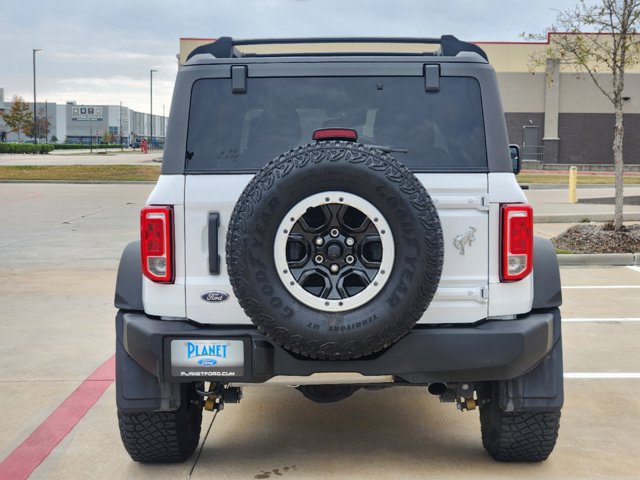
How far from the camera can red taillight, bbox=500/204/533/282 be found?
156 inches

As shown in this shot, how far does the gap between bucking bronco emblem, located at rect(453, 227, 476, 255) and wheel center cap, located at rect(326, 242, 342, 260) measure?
631mm

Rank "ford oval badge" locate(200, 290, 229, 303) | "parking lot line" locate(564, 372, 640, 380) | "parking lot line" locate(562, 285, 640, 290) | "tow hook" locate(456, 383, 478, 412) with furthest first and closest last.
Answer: "parking lot line" locate(562, 285, 640, 290) → "parking lot line" locate(564, 372, 640, 380) → "tow hook" locate(456, 383, 478, 412) → "ford oval badge" locate(200, 290, 229, 303)

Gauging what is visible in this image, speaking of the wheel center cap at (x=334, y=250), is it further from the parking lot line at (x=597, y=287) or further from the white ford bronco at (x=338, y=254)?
the parking lot line at (x=597, y=287)

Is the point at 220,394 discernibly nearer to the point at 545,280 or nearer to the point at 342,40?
the point at 545,280

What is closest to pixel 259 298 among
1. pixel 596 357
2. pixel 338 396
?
pixel 338 396

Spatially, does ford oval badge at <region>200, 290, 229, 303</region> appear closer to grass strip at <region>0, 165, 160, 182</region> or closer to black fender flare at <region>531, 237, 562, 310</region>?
black fender flare at <region>531, 237, 562, 310</region>

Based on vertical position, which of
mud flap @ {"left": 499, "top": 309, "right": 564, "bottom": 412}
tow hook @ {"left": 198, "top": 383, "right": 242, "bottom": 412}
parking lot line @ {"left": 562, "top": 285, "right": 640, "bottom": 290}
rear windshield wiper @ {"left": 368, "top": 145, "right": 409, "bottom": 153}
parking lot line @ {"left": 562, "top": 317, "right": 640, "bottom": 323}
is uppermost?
rear windshield wiper @ {"left": 368, "top": 145, "right": 409, "bottom": 153}

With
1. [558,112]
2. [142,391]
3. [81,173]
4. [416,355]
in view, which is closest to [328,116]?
[416,355]

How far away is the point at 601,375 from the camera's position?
20.7 ft

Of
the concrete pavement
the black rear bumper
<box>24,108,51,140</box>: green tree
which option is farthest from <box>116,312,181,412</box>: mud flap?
<box>24,108,51,140</box>: green tree

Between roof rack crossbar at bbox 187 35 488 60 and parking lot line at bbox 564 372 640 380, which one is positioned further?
parking lot line at bbox 564 372 640 380

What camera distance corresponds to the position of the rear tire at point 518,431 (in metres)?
4.28

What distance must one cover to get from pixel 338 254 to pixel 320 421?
1.97m

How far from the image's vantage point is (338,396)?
14.2 feet
